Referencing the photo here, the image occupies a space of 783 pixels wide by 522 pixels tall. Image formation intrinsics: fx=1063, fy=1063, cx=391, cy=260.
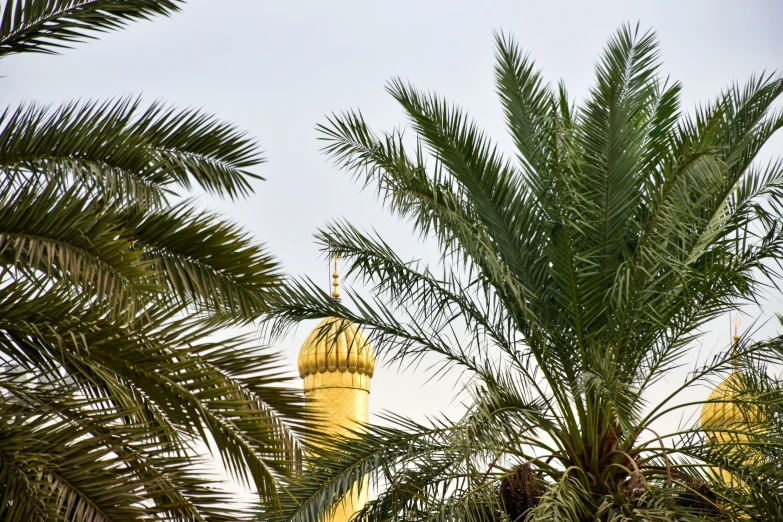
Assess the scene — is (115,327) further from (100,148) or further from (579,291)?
(579,291)

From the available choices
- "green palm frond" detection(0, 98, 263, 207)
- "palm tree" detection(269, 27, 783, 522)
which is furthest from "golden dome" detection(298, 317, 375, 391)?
"green palm frond" detection(0, 98, 263, 207)

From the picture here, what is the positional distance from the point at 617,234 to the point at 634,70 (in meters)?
1.49

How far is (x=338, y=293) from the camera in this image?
61.1 ft

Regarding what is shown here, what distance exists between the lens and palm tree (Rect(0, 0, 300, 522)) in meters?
4.46

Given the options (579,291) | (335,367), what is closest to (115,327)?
(579,291)

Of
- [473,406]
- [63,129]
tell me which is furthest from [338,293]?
[63,129]

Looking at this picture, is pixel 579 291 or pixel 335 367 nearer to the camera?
pixel 579 291

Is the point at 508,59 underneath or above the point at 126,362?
above

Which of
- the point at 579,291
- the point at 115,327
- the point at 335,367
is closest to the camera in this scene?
the point at 115,327

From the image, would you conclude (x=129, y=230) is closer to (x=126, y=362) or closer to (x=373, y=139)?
(x=126, y=362)

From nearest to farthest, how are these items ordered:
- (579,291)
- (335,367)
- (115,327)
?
(115,327), (579,291), (335,367)

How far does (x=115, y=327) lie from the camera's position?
488 cm

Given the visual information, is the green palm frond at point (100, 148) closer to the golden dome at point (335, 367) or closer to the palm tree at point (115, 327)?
the palm tree at point (115, 327)

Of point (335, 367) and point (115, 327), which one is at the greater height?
point (335, 367)
